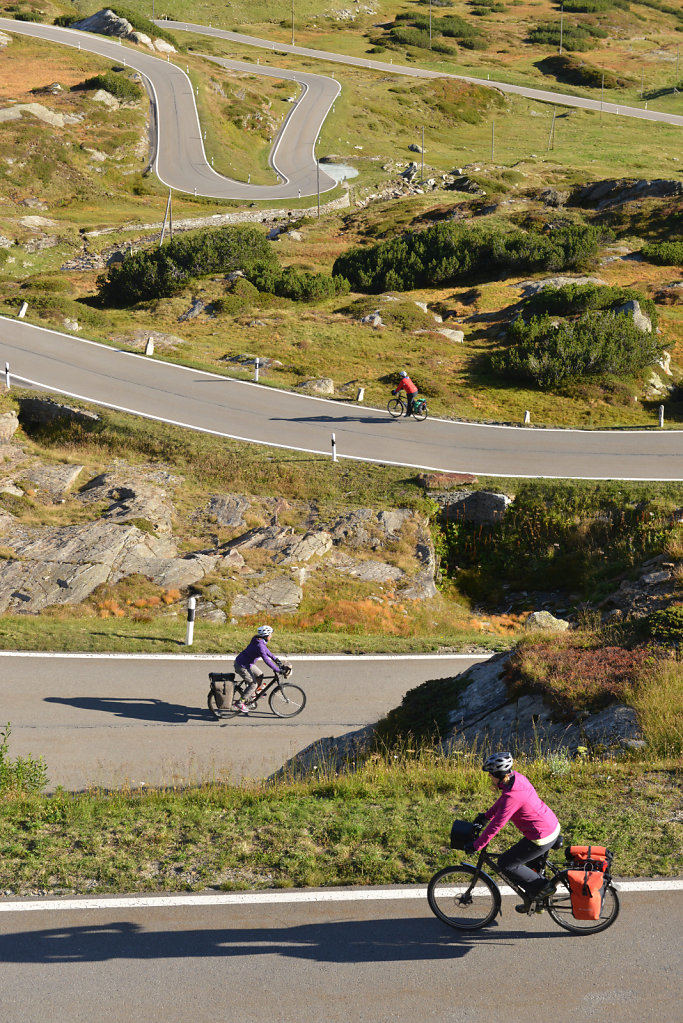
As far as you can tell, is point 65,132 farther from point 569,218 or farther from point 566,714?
point 566,714

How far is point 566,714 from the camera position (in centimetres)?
1138

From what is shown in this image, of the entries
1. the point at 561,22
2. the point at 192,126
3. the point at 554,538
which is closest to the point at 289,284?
the point at 554,538

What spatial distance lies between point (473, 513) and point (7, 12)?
149460 mm

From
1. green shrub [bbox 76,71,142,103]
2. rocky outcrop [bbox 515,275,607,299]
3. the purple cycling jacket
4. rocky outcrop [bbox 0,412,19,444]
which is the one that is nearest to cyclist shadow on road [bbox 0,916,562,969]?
the purple cycling jacket

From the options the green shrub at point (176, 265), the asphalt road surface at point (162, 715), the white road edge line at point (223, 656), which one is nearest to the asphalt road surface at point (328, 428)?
the white road edge line at point (223, 656)

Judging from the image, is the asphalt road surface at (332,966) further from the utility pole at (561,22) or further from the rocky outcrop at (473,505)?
the utility pole at (561,22)

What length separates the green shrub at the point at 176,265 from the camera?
47.9 meters

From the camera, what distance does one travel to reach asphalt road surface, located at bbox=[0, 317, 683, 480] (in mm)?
25141

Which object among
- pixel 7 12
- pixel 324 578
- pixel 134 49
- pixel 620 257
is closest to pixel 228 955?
pixel 324 578

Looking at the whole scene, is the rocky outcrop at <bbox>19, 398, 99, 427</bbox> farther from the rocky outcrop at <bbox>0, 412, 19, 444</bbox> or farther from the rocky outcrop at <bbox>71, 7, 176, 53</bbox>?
the rocky outcrop at <bbox>71, 7, 176, 53</bbox>

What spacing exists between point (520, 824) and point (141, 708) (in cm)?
832

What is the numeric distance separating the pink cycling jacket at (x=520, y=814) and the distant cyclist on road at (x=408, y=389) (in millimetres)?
21683

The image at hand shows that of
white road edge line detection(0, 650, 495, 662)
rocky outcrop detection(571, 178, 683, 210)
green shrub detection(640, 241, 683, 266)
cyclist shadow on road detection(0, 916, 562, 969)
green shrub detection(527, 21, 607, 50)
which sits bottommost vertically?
white road edge line detection(0, 650, 495, 662)

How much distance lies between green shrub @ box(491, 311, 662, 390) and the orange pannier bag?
99.8 feet
